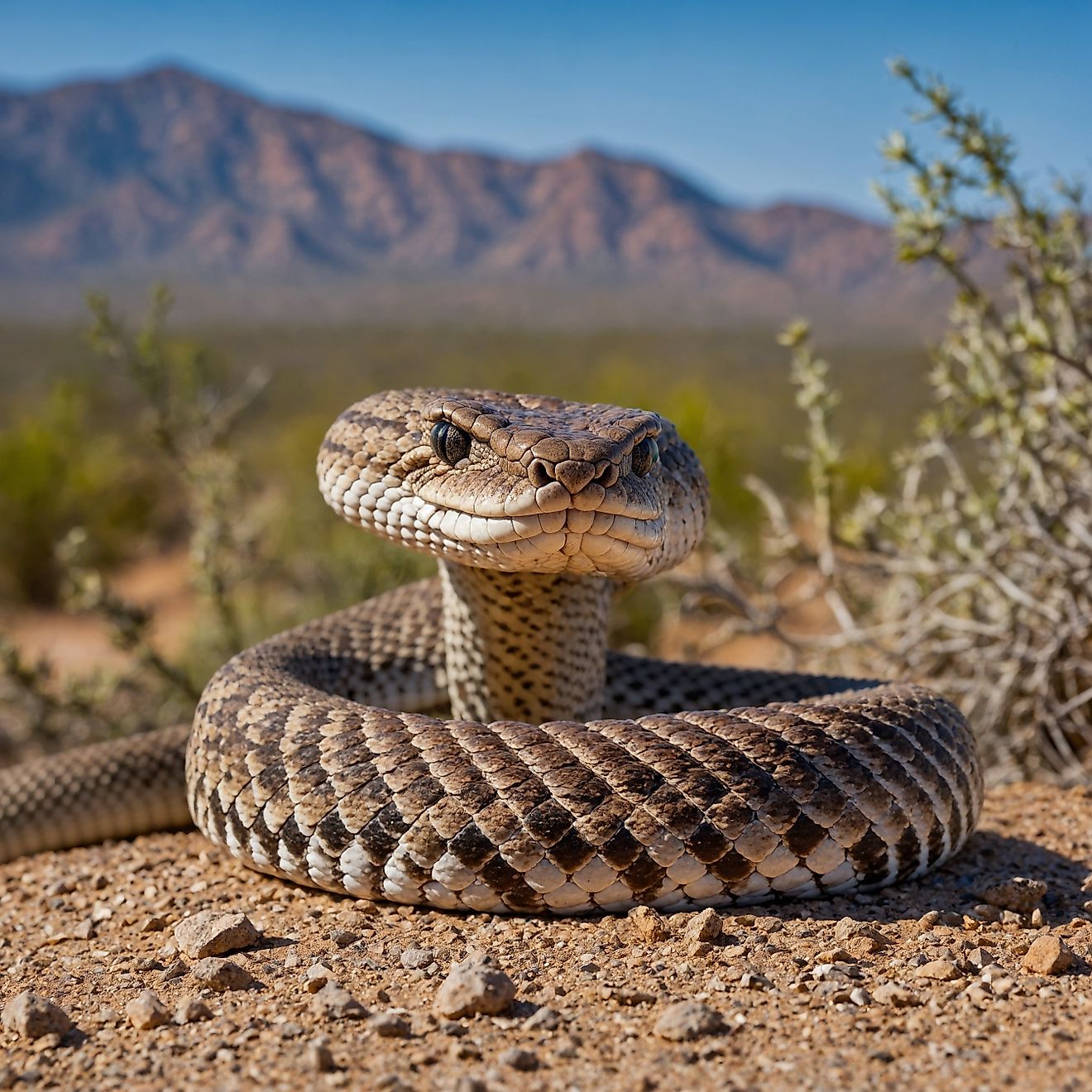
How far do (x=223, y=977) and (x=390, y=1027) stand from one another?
678 millimetres

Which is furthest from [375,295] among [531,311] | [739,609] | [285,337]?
[739,609]

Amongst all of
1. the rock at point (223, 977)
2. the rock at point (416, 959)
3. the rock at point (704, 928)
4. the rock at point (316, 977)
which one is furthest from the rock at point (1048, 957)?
the rock at point (223, 977)

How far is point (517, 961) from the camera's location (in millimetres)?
3635

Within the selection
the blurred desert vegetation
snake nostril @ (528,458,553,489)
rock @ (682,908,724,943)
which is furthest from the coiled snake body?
the blurred desert vegetation

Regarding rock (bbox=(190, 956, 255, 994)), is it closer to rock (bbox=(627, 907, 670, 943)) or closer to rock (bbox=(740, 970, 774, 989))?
rock (bbox=(627, 907, 670, 943))

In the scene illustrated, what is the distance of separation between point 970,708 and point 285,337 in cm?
8817

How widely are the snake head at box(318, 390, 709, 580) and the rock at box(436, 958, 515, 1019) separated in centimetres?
146

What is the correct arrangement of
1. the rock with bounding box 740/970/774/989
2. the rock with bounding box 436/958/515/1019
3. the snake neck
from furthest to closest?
the snake neck < the rock with bounding box 740/970/774/989 < the rock with bounding box 436/958/515/1019

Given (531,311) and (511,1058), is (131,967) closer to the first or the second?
(511,1058)

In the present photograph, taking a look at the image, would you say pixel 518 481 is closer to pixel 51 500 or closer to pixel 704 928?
pixel 704 928

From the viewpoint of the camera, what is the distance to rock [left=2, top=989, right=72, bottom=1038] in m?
3.34

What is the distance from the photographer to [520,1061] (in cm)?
300

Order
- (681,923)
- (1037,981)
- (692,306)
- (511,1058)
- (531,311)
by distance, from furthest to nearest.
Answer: (692,306)
(531,311)
(681,923)
(1037,981)
(511,1058)

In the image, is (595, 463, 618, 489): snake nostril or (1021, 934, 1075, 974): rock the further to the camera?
(595, 463, 618, 489): snake nostril
